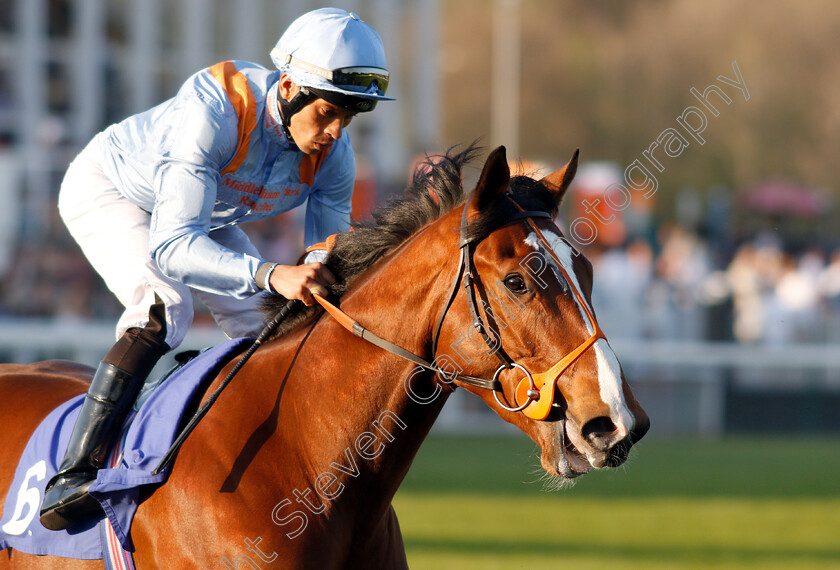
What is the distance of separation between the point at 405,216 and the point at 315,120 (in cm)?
45

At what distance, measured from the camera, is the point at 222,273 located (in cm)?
291

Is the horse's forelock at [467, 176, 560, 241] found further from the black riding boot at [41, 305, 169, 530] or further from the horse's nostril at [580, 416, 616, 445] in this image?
the black riding boot at [41, 305, 169, 530]

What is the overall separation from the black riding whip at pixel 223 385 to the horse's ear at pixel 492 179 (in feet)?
2.31

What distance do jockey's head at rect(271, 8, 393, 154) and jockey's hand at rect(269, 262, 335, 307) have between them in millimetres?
479

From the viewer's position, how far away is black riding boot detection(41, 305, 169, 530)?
2.98 m

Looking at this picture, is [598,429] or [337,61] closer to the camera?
[598,429]

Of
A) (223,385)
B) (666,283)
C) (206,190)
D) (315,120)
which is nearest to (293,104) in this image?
(315,120)

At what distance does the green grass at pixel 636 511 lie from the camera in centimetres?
656

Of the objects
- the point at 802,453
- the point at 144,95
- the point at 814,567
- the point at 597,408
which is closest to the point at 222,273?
the point at 597,408

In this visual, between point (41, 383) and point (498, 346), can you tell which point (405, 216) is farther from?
point (41, 383)

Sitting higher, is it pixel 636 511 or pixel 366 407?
pixel 366 407

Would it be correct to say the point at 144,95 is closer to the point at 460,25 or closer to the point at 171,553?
the point at 171,553

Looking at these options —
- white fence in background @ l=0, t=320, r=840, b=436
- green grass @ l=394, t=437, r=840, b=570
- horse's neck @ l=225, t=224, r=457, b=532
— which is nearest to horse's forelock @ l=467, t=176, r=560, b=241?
horse's neck @ l=225, t=224, r=457, b=532

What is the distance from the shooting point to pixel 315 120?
317 cm
